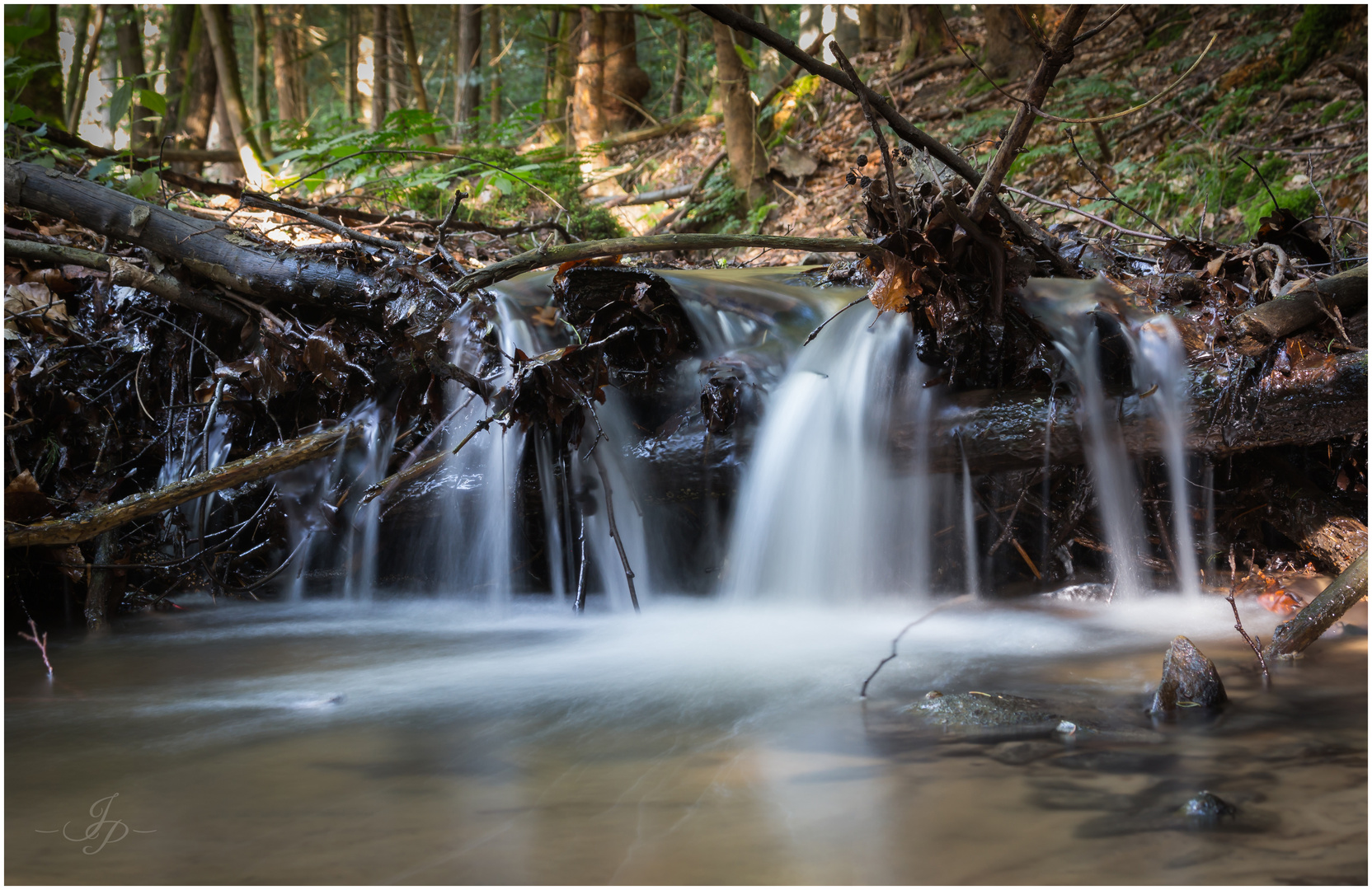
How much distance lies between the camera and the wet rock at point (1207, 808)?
5.87 feet

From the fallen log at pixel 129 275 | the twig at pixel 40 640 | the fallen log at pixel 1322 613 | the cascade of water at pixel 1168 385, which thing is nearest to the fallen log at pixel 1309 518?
the cascade of water at pixel 1168 385

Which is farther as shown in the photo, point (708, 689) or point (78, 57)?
point (78, 57)

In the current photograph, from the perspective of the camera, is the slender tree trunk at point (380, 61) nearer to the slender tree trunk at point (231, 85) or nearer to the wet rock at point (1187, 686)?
the slender tree trunk at point (231, 85)

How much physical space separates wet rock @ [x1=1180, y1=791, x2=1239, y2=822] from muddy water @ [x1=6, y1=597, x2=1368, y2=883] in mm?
26

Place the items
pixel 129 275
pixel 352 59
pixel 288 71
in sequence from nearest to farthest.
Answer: pixel 129 275, pixel 288 71, pixel 352 59

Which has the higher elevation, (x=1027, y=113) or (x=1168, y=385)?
(x=1027, y=113)

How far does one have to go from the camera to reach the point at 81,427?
3.93 m

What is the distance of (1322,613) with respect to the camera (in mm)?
2688

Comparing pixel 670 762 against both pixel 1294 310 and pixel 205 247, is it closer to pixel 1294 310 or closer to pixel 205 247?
pixel 1294 310

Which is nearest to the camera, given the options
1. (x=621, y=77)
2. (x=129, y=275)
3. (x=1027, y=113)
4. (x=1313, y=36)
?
(x=1027, y=113)

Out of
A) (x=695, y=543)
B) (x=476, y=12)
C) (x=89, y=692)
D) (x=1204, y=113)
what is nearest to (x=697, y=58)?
(x=476, y=12)

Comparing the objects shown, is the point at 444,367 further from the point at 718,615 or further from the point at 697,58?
the point at 697,58

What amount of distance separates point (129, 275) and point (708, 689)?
9.83 ft

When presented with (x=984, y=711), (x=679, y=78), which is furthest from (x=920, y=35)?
(x=984, y=711)
